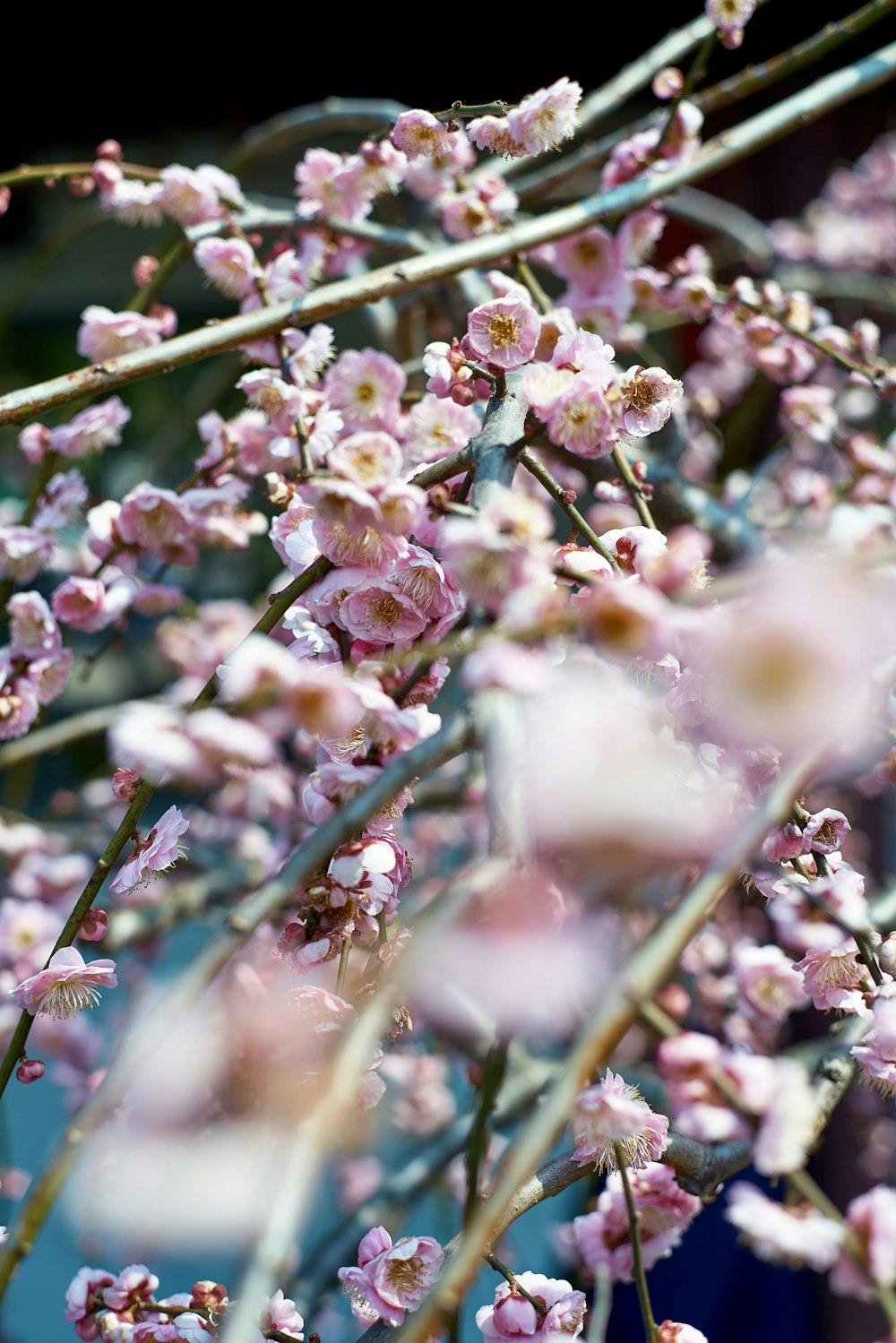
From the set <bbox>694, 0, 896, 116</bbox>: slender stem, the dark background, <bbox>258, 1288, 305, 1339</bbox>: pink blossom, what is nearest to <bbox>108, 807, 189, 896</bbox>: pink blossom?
<bbox>258, 1288, 305, 1339</bbox>: pink blossom

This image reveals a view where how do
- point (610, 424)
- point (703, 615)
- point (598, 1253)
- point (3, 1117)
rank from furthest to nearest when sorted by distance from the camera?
point (3, 1117) < point (598, 1253) < point (610, 424) < point (703, 615)

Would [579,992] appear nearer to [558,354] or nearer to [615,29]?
[558,354]

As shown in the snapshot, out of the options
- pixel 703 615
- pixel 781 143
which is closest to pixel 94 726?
pixel 703 615

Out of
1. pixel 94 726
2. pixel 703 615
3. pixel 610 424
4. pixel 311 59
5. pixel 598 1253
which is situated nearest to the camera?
pixel 703 615

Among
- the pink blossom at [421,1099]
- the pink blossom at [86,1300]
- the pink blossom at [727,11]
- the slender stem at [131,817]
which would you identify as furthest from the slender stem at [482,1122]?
the pink blossom at [421,1099]

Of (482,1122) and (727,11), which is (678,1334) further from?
(727,11)

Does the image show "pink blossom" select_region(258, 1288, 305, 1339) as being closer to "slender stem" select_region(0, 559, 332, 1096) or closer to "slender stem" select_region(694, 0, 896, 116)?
"slender stem" select_region(0, 559, 332, 1096)

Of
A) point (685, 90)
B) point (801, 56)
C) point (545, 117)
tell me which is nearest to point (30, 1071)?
point (545, 117)

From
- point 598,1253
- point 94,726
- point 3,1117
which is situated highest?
point 94,726
